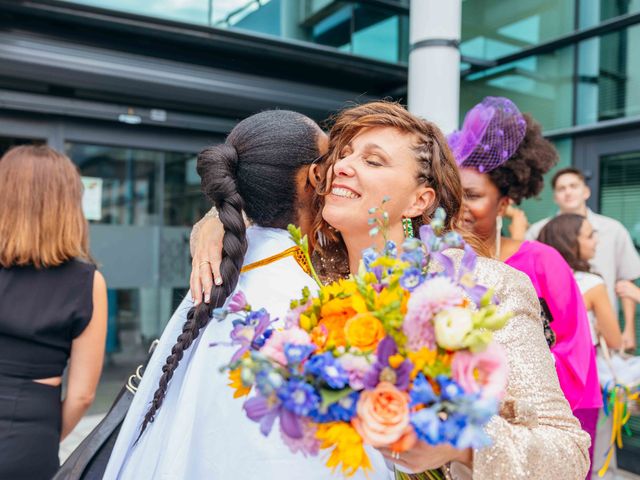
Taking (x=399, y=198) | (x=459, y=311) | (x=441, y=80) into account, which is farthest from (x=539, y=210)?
(x=459, y=311)

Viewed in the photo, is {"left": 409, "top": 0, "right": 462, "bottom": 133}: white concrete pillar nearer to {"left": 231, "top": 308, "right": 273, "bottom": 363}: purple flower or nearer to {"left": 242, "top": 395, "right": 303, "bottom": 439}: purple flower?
{"left": 231, "top": 308, "right": 273, "bottom": 363}: purple flower

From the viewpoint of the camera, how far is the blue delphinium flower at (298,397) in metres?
0.73

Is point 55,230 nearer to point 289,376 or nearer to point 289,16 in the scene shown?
point 289,376

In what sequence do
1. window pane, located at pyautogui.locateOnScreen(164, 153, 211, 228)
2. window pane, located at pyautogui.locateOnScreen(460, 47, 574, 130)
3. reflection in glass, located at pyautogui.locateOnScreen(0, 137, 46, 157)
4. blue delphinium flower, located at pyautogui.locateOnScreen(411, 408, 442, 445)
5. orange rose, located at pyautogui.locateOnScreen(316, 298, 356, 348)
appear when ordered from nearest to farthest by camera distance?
blue delphinium flower, located at pyautogui.locateOnScreen(411, 408, 442, 445), orange rose, located at pyautogui.locateOnScreen(316, 298, 356, 348), reflection in glass, located at pyautogui.locateOnScreen(0, 137, 46, 157), window pane, located at pyautogui.locateOnScreen(460, 47, 574, 130), window pane, located at pyautogui.locateOnScreen(164, 153, 211, 228)

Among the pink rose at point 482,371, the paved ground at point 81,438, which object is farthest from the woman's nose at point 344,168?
the paved ground at point 81,438

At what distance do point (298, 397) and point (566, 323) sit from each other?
5.42 ft

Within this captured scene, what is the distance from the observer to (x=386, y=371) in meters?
0.73

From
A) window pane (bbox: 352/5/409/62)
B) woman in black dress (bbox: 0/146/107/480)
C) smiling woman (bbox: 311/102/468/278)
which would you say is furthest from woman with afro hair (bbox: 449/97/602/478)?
window pane (bbox: 352/5/409/62)

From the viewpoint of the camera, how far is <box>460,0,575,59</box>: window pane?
488cm

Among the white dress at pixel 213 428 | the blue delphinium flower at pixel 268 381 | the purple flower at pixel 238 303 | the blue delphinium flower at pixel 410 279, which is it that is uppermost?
the blue delphinium flower at pixel 410 279

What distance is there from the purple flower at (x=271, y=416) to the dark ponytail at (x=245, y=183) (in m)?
0.50

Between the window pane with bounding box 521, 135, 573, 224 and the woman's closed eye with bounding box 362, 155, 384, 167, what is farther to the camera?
the window pane with bounding box 521, 135, 573, 224

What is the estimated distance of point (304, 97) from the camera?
16.1 feet

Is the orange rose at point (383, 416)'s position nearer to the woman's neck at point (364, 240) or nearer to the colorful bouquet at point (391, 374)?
the colorful bouquet at point (391, 374)
